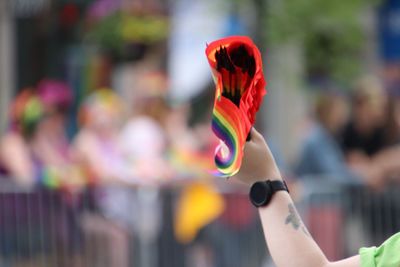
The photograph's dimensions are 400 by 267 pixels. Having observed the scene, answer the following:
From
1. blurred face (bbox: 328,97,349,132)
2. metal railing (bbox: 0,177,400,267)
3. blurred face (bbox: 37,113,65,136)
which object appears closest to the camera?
metal railing (bbox: 0,177,400,267)

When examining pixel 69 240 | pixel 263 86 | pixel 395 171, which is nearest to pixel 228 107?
pixel 263 86

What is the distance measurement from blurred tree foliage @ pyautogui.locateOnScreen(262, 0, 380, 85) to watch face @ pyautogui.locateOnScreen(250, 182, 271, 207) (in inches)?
451

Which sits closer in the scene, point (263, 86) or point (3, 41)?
point (263, 86)

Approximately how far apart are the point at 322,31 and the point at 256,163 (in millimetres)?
13080

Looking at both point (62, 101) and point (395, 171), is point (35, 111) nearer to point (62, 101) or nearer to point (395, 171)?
point (62, 101)

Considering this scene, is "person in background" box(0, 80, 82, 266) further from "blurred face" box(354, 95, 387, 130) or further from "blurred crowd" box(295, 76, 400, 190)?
"blurred face" box(354, 95, 387, 130)

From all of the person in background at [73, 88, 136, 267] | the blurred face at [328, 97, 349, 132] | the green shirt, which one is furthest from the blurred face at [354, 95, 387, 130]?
the green shirt

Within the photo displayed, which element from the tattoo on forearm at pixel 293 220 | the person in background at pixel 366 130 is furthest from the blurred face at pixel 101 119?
the tattoo on forearm at pixel 293 220

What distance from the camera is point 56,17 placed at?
71.9 feet

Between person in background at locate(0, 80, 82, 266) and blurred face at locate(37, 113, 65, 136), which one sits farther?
blurred face at locate(37, 113, 65, 136)

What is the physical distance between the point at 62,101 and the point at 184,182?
1116 millimetres

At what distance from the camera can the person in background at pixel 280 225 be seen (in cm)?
354

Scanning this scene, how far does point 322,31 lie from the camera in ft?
54.2

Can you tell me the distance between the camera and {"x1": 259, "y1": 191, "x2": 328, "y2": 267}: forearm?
354cm
